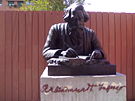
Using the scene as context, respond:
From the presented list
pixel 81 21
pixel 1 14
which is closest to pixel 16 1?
pixel 1 14

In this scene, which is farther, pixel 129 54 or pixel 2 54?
pixel 129 54

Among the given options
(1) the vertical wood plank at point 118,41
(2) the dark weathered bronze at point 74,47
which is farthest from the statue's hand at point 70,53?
(1) the vertical wood plank at point 118,41

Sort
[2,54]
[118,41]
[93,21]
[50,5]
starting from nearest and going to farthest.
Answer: [2,54]
[93,21]
[118,41]
[50,5]

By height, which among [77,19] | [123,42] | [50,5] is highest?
[50,5]

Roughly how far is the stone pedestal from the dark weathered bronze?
0.11 metres

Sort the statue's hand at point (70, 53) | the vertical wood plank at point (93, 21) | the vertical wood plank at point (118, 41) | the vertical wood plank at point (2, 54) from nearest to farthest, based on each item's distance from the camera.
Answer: the statue's hand at point (70, 53) → the vertical wood plank at point (2, 54) → the vertical wood plank at point (93, 21) → the vertical wood plank at point (118, 41)

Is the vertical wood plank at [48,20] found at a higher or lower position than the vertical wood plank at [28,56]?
higher

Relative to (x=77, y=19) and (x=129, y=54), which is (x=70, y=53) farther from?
(x=129, y=54)

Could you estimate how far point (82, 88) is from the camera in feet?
8.27

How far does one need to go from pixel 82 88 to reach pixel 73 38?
0.58 meters

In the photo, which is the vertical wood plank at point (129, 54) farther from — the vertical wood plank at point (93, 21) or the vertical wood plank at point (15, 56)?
the vertical wood plank at point (15, 56)

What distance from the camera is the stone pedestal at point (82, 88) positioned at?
97.8 inches

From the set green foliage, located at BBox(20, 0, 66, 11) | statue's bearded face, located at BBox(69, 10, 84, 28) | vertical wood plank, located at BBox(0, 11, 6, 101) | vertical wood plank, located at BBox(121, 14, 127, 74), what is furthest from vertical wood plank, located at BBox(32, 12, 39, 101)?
green foliage, located at BBox(20, 0, 66, 11)
